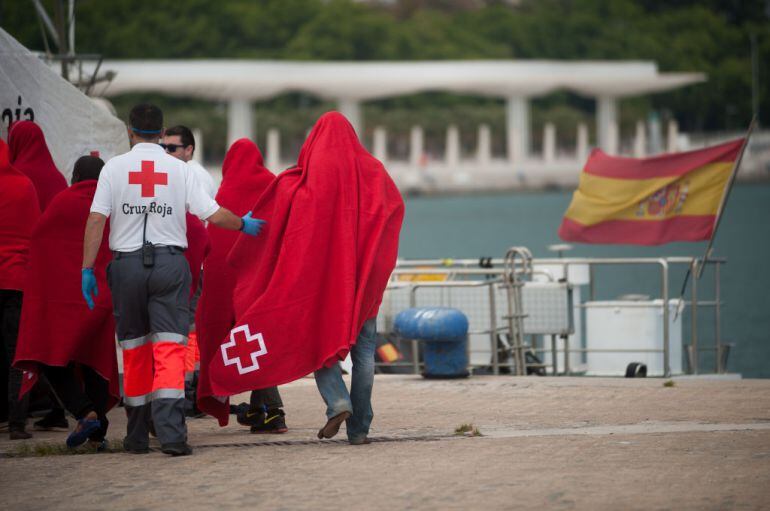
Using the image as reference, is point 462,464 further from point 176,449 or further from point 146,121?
point 146,121

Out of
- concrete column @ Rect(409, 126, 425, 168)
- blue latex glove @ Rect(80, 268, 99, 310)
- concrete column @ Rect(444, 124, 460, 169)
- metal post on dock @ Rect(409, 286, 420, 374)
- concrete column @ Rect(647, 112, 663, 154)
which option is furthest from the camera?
concrete column @ Rect(647, 112, 663, 154)

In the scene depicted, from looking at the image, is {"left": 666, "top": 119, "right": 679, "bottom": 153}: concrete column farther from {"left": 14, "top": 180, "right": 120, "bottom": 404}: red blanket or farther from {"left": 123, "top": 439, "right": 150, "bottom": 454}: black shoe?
{"left": 123, "top": 439, "right": 150, "bottom": 454}: black shoe

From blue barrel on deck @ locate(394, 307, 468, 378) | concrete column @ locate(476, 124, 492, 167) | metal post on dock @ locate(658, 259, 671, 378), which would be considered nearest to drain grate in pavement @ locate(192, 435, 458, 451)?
blue barrel on deck @ locate(394, 307, 468, 378)

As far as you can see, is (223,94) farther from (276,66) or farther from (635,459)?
(635,459)

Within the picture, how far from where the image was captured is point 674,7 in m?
146

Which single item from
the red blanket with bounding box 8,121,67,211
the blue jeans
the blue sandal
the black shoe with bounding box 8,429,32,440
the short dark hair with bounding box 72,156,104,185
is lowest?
the black shoe with bounding box 8,429,32,440

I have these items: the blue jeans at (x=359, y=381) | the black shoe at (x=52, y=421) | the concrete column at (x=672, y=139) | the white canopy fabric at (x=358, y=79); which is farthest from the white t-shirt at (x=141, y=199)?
the concrete column at (x=672, y=139)

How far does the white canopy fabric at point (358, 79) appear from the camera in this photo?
90.7 meters

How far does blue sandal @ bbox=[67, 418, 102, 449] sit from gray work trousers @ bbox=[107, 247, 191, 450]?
35 cm

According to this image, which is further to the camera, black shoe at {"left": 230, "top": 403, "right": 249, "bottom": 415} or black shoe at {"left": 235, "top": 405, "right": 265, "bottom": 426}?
black shoe at {"left": 230, "top": 403, "right": 249, "bottom": 415}

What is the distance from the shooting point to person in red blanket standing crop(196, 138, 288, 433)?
30.9ft

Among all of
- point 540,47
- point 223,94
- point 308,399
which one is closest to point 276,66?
point 223,94

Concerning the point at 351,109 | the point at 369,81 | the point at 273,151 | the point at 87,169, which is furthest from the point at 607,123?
the point at 87,169

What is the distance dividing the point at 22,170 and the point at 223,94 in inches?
3282
